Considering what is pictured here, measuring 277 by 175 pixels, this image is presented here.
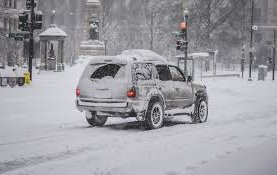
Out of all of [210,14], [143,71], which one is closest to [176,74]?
[143,71]

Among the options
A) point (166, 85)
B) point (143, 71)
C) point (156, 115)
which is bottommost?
point (156, 115)

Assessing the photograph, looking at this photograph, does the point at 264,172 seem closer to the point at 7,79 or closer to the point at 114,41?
the point at 7,79

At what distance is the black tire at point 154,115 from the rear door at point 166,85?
1.28ft

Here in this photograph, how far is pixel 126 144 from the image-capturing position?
1024 cm

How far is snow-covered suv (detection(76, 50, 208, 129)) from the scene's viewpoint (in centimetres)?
1229

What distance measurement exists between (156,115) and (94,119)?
181 centimetres

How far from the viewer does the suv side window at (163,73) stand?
13367 mm

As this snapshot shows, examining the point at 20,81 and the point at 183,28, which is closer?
the point at 20,81

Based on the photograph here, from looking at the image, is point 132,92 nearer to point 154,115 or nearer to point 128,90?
point 128,90

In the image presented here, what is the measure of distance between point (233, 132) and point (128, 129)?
8.75 feet

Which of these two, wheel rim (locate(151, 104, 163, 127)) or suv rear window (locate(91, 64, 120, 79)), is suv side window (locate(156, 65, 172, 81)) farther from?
suv rear window (locate(91, 64, 120, 79))

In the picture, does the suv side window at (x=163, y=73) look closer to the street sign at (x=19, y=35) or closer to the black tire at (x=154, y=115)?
the black tire at (x=154, y=115)

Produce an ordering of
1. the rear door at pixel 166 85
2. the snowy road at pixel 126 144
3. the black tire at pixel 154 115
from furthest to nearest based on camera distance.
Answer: the rear door at pixel 166 85, the black tire at pixel 154 115, the snowy road at pixel 126 144

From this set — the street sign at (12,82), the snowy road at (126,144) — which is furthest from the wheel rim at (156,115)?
the street sign at (12,82)
